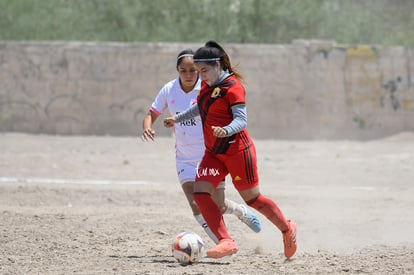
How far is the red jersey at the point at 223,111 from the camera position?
6.08 meters

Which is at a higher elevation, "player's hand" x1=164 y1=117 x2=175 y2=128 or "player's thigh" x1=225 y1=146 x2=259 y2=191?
"player's hand" x1=164 y1=117 x2=175 y2=128

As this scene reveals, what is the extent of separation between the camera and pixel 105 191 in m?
11.4

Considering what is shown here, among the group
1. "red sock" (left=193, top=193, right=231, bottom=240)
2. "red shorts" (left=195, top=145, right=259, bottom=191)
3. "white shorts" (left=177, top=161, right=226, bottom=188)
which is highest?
"red shorts" (left=195, top=145, right=259, bottom=191)

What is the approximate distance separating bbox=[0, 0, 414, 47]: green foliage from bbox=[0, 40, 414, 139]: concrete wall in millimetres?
3716

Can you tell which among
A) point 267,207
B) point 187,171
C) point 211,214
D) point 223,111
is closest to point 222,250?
point 211,214

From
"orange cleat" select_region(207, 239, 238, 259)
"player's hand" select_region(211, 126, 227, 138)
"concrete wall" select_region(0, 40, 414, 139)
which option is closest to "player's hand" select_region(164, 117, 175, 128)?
"player's hand" select_region(211, 126, 227, 138)

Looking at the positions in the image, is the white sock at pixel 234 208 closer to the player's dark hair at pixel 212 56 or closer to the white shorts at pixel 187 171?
the white shorts at pixel 187 171

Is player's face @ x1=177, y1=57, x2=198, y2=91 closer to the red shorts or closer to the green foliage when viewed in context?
the red shorts

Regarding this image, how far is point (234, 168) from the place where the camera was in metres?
6.13

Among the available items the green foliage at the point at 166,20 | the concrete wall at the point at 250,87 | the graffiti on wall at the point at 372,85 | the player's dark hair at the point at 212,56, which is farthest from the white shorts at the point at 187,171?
the green foliage at the point at 166,20

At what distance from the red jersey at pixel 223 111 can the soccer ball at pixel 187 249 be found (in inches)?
30.0

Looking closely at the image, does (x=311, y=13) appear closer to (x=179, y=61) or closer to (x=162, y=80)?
(x=162, y=80)

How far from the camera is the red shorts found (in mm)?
6125

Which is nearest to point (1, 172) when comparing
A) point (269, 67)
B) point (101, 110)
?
point (101, 110)
